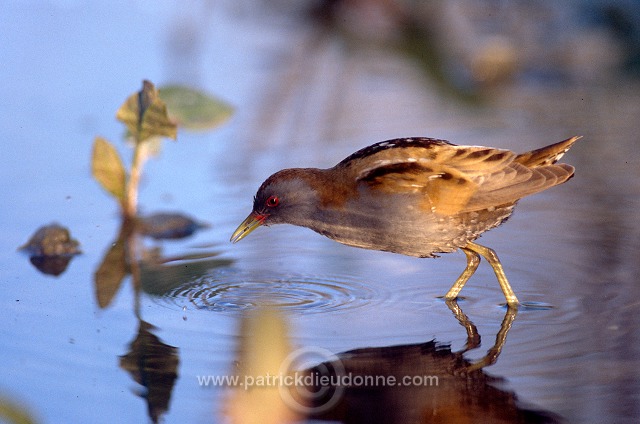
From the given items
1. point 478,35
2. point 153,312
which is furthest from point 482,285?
point 478,35

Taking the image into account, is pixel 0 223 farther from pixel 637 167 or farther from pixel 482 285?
pixel 637 167

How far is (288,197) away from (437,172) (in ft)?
2.35

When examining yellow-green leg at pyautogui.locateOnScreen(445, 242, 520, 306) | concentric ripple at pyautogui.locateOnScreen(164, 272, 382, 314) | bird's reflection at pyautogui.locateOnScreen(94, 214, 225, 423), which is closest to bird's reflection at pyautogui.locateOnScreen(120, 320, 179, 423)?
bird's reflection at pyautogui.locateOnScreen(94, 214, 225, 423)

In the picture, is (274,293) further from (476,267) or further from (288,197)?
(476,267)

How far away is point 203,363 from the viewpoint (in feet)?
13.0

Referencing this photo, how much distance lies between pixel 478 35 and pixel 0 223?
18.6 ft

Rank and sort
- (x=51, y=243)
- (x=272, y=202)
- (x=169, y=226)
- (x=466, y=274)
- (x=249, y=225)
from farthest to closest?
1. (x=169, y=226)
2. (x=51, y=243)
3. (x=249, y=225)
4. (x=272, y=202)
5. (x=466, y=274)

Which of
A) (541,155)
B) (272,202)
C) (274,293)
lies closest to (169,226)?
(272,202)

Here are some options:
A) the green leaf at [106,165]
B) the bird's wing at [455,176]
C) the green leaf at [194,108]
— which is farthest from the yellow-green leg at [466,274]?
the green leaf at [106,165]

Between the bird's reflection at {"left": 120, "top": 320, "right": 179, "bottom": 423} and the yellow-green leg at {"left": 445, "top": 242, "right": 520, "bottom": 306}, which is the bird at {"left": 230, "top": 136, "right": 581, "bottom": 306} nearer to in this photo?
the yellow-green leg at {"left": 445, "top": 242, "right": 520, "bottom": 306}

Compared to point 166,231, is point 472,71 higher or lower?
higher

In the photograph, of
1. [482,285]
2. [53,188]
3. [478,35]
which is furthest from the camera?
[478,35]

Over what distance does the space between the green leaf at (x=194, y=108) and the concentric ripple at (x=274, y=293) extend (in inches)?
59.2

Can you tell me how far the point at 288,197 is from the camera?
492 centimetres
